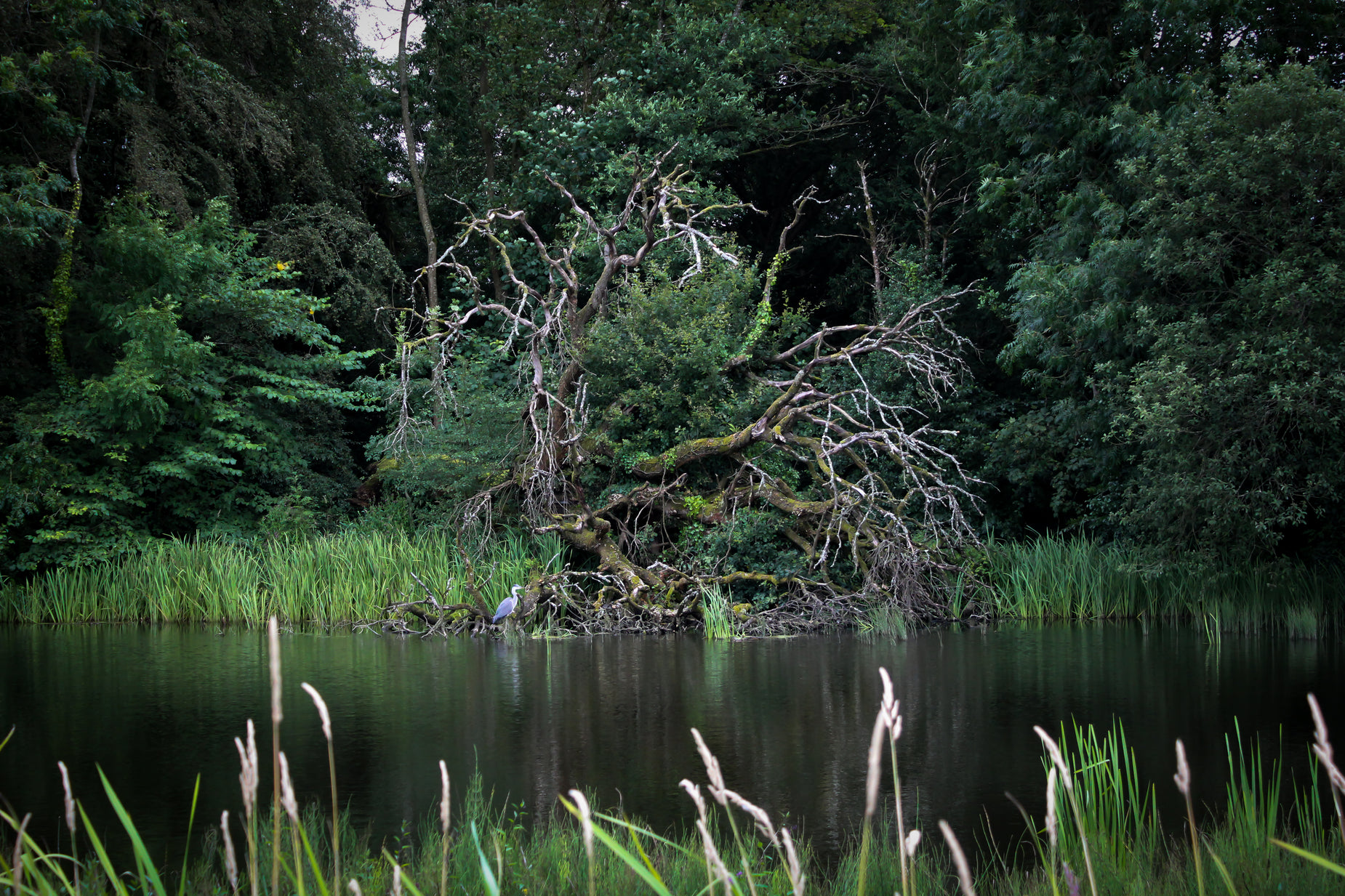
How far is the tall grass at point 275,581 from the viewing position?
11.8 metres

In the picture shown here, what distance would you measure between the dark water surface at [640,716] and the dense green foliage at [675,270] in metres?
2.46

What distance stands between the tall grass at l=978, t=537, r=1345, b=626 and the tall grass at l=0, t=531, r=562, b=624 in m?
5.46

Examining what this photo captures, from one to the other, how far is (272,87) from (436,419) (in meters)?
8.21

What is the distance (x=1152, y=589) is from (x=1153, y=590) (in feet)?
0.13

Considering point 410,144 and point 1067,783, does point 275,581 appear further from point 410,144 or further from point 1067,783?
point 1067,783

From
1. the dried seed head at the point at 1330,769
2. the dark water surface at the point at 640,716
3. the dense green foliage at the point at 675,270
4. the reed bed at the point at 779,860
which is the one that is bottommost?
the dark water surface at the point at 640,716

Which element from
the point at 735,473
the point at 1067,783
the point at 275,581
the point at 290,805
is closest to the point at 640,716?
the point at 1067,783

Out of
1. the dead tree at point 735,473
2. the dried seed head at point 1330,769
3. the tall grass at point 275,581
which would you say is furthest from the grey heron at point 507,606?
the dried seed head at point 1330,769

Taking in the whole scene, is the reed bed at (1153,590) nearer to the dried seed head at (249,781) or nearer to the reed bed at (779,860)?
the reed bed at (779,860)

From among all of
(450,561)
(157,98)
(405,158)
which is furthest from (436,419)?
(405,158)

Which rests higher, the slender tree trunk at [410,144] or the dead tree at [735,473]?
the slender tree trunk at [410,144]

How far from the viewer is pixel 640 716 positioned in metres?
6.12

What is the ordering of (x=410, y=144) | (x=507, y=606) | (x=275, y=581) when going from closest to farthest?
(x=507, y=606), (x=275, y=581), (x=410, y=144)

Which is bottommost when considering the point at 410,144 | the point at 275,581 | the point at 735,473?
the point at 275,581
